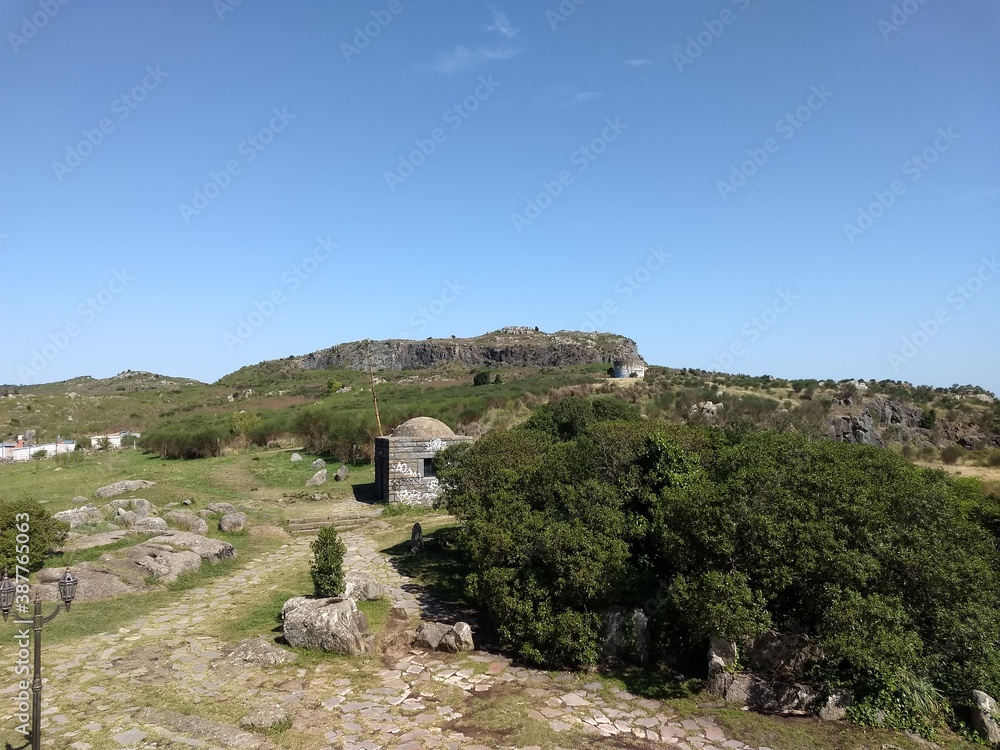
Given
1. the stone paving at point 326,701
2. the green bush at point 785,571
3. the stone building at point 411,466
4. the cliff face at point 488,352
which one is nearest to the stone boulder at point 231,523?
the stone building at point 411,466

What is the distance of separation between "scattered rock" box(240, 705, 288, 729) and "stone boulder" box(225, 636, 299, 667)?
4.69 ft

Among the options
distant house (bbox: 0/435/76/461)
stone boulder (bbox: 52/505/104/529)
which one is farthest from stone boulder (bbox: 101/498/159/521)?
distant house (bbox: 0/435/76/461)

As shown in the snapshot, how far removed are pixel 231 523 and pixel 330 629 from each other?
8535mm

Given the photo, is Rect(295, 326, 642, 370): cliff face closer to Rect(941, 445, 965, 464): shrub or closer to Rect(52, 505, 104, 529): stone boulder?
Rect(941, 445, 965, 464): shrub

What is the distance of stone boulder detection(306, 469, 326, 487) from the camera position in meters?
22.0

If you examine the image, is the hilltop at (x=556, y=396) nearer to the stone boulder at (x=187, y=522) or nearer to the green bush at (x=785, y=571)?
the stone boulder at (x=187, y=522)

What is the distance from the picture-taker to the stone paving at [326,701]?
232 inches

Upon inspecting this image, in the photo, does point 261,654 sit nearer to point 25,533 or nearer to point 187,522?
point 25,533

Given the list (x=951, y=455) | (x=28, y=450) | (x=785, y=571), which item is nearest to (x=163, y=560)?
(x=785, y=571)

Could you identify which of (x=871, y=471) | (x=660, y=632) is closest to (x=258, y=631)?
(x=660, y=632)

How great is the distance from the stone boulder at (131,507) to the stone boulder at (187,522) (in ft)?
2.91

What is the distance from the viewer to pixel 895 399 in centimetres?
3606

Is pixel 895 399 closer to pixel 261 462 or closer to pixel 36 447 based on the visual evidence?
pixel 261 462

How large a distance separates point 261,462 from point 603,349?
2644 inches
